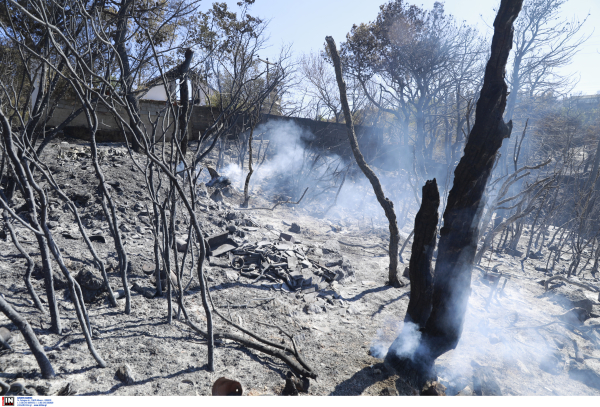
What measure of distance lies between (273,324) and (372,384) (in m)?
1.21

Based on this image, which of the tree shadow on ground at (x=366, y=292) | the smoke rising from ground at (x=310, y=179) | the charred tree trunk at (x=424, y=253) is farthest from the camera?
the smoke rising from ground at (x=310, y=179)

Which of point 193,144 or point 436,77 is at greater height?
point 436,77

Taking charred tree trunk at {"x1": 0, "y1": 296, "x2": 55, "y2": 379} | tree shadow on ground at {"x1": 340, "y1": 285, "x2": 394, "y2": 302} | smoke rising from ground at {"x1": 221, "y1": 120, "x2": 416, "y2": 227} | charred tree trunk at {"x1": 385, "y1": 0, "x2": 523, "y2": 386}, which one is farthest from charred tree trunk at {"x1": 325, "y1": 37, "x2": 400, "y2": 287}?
smoke rising from ground at {"x1": 221, "y1": 120, "x2": 416, "y2": 227}

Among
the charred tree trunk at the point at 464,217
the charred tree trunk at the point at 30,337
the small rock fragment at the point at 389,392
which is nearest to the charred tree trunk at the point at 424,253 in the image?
the charred tree trunk at the point at 464,217

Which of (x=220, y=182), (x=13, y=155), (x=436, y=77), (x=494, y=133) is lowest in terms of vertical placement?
(x=220, y=182)

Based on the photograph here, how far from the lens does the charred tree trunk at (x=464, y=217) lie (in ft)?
8.34

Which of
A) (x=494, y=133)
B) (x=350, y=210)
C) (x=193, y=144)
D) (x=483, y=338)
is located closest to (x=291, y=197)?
(x=350, y=210)

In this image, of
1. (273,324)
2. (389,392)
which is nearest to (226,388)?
(389,392)

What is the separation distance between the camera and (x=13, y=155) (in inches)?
65.3

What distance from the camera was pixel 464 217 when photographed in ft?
8.70

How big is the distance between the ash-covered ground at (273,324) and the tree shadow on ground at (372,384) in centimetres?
1

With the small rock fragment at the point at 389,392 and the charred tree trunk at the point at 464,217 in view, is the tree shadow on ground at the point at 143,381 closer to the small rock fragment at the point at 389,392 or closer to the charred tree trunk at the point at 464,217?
the small rock fragment at the point at 389,392
